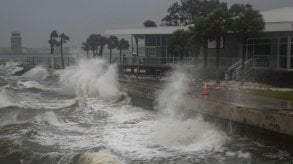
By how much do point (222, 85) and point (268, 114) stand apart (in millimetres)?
10485

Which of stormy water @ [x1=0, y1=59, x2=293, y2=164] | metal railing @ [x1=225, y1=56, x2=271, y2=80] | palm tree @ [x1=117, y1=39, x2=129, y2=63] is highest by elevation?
palm tree @ [x1=117, y1=39, x2=129, y2=63]

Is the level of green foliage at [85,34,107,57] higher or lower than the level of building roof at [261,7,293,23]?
lower

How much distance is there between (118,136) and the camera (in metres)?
17.0

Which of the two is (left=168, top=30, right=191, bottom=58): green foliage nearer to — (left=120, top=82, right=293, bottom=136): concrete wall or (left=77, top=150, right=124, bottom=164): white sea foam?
(left=120, top=82, right=293, bottom=136): concrete wall

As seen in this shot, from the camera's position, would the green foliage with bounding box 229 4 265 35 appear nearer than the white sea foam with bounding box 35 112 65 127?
No

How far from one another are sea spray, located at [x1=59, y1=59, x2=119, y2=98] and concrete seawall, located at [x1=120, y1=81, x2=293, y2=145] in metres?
11.7

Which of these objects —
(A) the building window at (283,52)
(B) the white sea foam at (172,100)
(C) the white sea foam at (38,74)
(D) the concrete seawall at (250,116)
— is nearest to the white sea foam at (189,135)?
(D) the concrete seawall at (250,116)

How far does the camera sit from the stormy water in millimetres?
13838

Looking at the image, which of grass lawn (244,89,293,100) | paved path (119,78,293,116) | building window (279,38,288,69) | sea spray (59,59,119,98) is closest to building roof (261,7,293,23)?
building window (279,38,288,69)

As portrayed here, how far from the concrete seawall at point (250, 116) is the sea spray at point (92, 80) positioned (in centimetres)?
1170

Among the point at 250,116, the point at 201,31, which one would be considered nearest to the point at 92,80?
the point at 201,31

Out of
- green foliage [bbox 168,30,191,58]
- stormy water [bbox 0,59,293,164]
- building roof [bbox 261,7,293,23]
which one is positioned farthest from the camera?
green foliage [bbox 168,30,191,58]

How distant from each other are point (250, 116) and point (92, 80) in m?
20.1

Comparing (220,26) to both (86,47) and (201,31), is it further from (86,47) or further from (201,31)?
(86,47)
